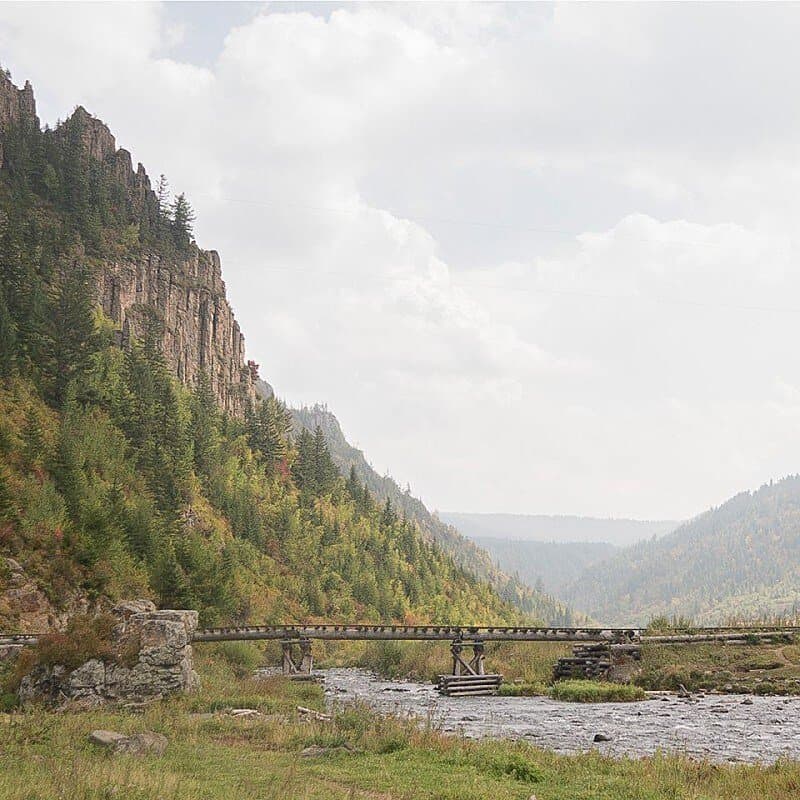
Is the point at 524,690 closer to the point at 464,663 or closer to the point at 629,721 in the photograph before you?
the point at 464,663

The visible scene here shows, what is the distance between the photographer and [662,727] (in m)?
31.5

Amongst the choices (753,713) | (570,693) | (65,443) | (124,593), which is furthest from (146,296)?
(753,713)

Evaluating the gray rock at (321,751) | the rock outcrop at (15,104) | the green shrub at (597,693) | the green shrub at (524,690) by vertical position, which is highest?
the rock outcrop at (15,104)

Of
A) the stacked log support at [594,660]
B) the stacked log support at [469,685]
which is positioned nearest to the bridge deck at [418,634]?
the stacked log support at [594,660]

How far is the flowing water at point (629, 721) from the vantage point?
26453mm

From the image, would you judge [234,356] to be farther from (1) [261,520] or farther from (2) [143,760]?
(2) [143,760]

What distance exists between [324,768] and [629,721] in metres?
18.3

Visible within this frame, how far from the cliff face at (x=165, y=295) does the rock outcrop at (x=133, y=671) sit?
8077 cm

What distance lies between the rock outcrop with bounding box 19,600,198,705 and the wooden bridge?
16267 millimetres

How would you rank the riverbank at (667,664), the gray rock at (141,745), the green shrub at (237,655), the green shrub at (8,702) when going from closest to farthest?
the gray rock at (141,745) < the green shrub at (8,702) < the riverbank at (667,664) < the green shrub at (237,655)

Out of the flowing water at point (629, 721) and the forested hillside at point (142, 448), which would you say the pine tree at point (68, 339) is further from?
the flowing water at point (629, 721)

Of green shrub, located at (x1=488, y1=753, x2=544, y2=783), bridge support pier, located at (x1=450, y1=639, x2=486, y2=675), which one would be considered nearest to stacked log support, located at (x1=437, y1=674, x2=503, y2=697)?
bridge support pier, located at (x1=450, y1=639, x2=486, y2=675)

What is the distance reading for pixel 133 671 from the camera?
3278cm

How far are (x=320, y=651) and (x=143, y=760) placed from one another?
6378 centimetres
